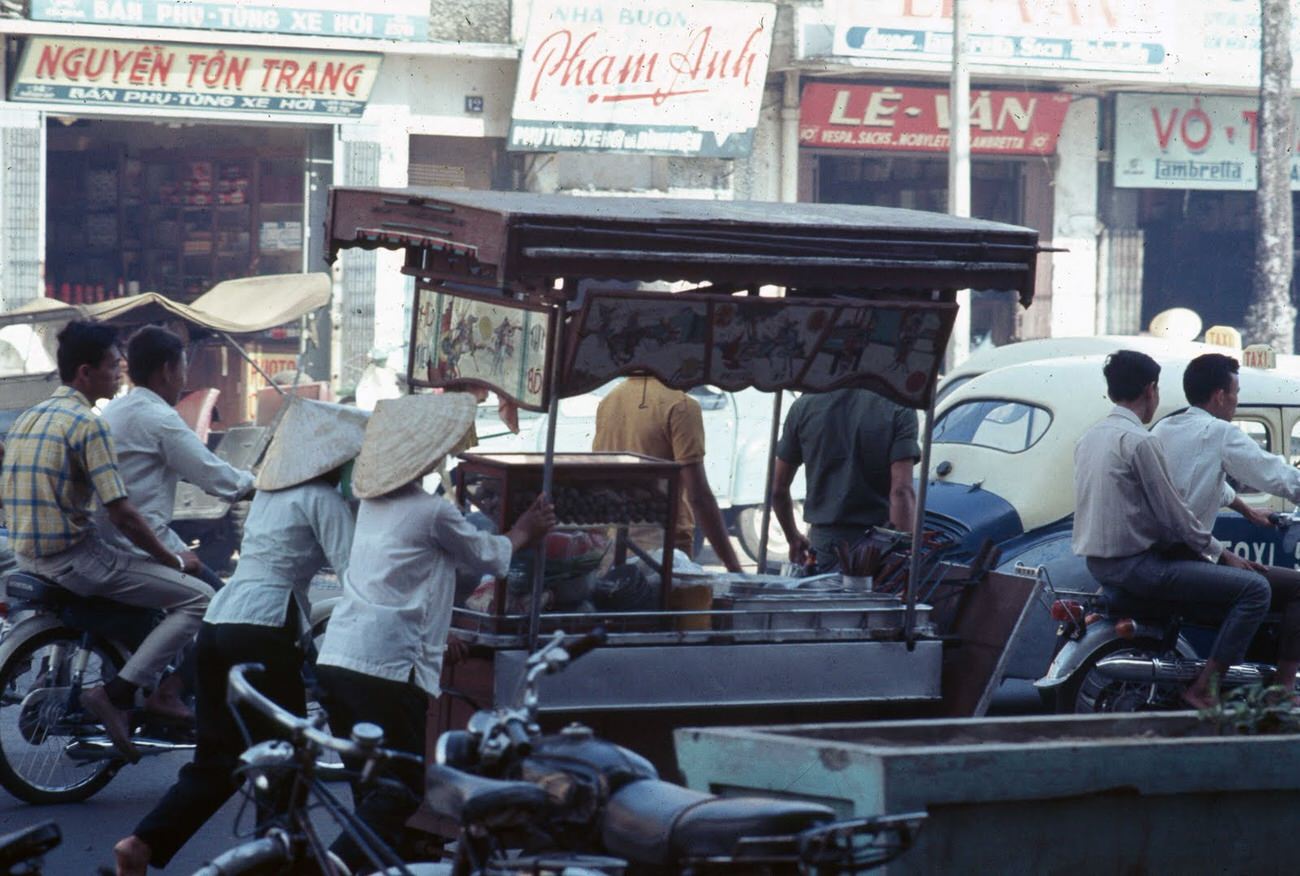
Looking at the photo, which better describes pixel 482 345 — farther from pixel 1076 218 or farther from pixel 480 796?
pixel 1076 218

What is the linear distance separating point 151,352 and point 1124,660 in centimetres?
371

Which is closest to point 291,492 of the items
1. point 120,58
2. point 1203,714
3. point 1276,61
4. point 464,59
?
point 1203,714

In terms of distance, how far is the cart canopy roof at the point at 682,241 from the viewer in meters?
5.14

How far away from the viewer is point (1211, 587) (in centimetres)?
697

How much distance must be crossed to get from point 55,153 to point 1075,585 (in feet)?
45.9

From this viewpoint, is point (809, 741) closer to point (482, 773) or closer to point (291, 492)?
point (482, 773)

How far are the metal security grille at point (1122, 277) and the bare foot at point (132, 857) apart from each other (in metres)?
21.1

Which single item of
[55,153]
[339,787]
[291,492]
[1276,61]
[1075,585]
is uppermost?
[1276,61]

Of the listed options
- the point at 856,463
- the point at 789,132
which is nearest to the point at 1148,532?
the point at 856,463

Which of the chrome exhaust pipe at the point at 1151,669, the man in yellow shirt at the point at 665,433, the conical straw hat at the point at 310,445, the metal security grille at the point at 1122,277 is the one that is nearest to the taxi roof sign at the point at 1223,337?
the chrome exhaust pipe at the point at 1151,669

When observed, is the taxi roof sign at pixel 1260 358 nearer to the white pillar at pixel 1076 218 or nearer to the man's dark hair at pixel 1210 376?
the man's dark hair at pixel 1210 376

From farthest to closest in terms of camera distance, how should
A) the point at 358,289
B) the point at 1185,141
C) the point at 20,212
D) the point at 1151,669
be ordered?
1. the point at 1185,141
2. the point at 358,289
3. the point at 20,212
4. the point at 1151,669

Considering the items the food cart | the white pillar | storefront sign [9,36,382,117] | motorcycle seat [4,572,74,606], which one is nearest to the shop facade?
storefront sign [9,36,382,117]

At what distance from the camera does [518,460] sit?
5965 mm
